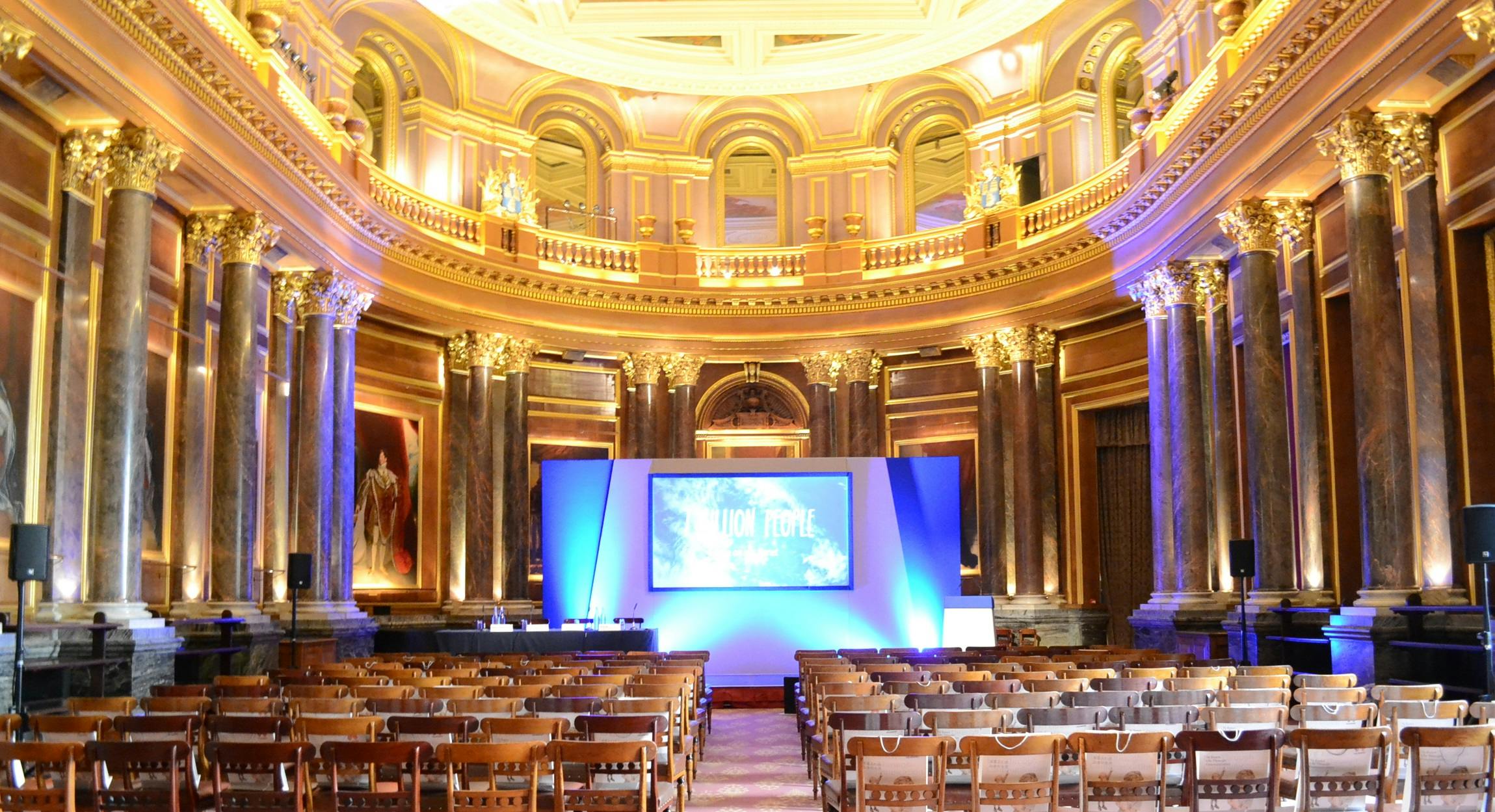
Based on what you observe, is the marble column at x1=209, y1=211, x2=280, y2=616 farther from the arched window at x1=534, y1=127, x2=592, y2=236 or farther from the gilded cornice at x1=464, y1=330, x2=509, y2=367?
the arched window at x1=534, y1=127, x2=592, y2=236

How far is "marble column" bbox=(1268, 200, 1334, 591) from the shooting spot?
1716 centimetres

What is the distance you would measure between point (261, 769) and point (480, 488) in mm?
17415

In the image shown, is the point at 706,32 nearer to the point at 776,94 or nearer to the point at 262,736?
the point at 776,94

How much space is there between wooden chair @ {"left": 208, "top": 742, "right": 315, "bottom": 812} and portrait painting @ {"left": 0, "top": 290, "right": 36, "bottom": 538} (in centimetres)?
801

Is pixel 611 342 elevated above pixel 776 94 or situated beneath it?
situated beneath

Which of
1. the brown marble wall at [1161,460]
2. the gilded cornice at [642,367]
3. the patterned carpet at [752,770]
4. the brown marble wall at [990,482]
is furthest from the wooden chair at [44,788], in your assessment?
the gilded cornice at [642,367]

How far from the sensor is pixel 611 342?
2631 centimetres

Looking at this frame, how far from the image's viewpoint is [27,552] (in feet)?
36.7

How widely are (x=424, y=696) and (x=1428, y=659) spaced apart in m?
9.70

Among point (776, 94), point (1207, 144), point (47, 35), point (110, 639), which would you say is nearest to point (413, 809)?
point (110, 639)

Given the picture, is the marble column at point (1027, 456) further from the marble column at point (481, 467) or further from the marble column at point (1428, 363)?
the marble column at point (1428, 363)

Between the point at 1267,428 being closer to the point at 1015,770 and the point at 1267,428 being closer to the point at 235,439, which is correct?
the point at 1015,770

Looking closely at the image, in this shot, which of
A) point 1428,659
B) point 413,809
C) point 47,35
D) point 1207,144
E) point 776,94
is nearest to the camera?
point 413,809

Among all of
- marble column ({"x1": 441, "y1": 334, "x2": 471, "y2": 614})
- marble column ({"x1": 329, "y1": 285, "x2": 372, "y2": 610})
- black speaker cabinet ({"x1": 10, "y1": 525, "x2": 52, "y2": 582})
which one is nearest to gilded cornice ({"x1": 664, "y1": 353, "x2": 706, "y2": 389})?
marble column ({"x1": 441, "y1": 334, "x2": 471, "y2": 614})
